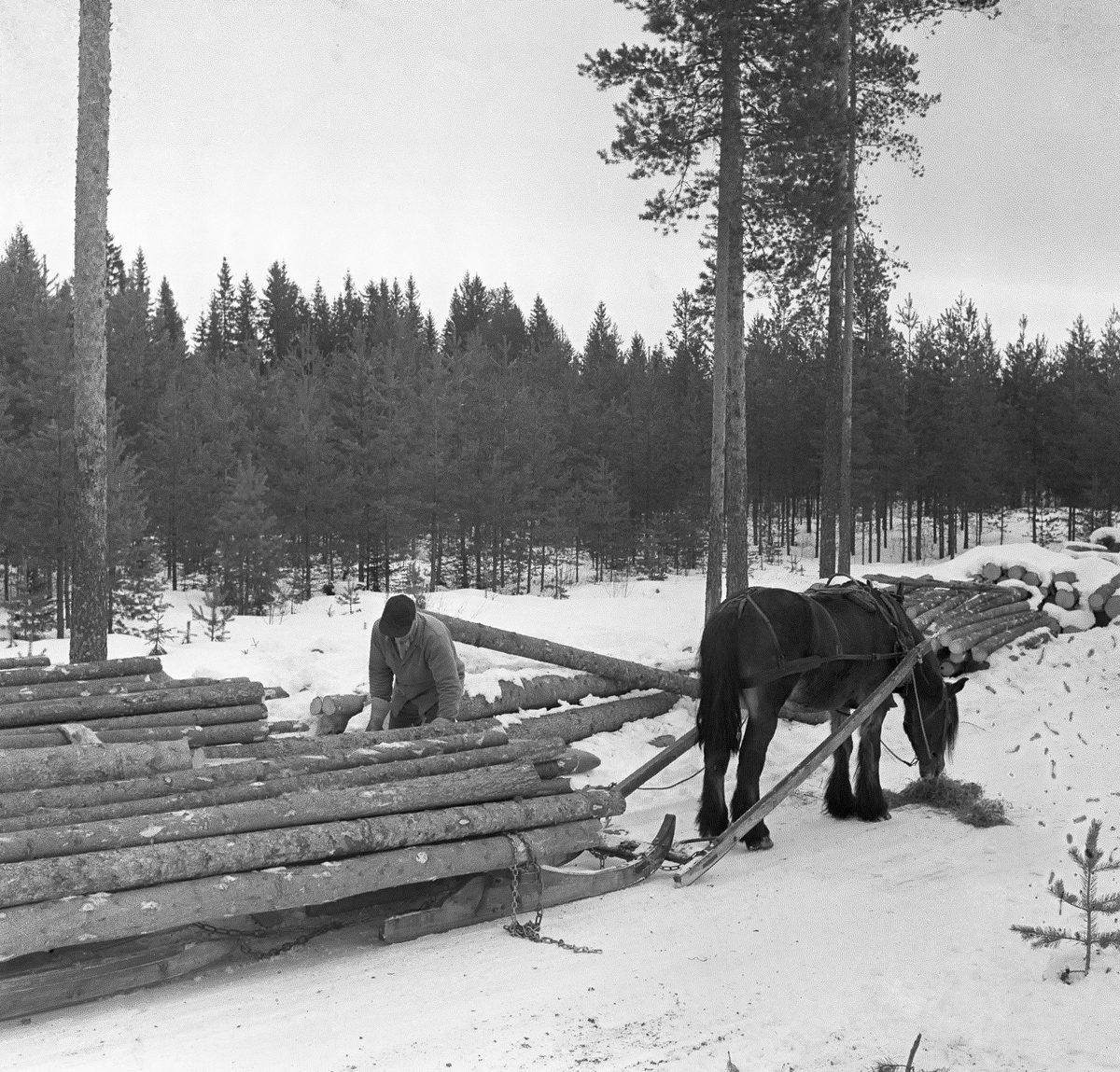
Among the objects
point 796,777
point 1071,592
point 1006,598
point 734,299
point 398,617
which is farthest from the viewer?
point 734,299

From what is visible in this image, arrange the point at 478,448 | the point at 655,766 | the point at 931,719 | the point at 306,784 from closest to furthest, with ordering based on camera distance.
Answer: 1. the point at 306,784
2. the point at 655,766
3. the point at 931,719
4. the point at 478,448

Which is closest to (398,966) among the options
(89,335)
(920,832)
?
(920,832)

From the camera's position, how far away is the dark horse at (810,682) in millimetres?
6754

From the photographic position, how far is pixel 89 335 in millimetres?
9430

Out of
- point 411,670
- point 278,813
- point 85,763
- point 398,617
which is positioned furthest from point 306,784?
point 411,670

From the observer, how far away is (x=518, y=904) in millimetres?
5324

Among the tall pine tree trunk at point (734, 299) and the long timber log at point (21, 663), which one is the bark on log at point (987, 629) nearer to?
the tall pine tree trunk at point (734, 299)

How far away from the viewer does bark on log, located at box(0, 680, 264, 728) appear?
20.2ft

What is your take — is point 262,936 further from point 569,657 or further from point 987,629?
point 987,629

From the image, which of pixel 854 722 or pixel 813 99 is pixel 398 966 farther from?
pixel 813 99

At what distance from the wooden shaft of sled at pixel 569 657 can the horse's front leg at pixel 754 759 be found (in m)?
2.52

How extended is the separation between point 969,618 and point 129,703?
10.7 meters

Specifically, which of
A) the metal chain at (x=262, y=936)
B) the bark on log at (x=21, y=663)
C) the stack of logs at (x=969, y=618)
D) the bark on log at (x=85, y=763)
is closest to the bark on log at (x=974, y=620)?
the stack of logs at (x=969, y=618)

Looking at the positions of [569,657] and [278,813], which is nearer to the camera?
[278,813]
